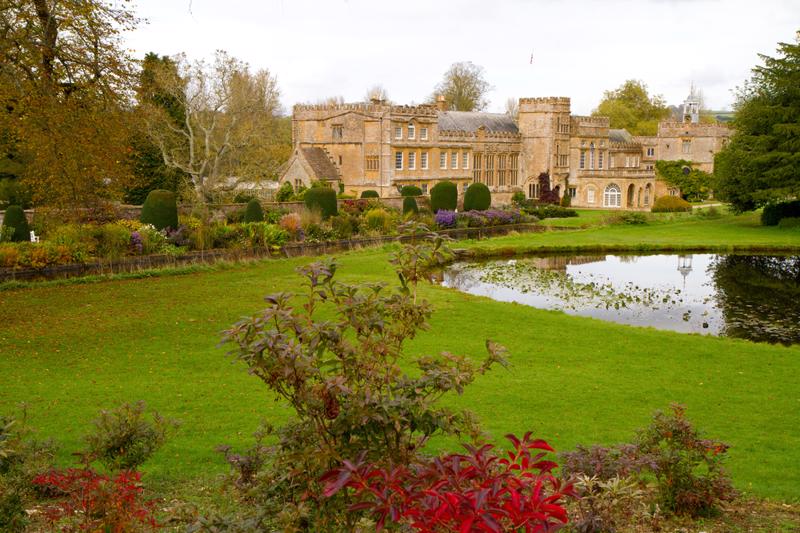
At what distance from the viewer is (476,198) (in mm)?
36312

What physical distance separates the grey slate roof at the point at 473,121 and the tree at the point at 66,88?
38864 mm

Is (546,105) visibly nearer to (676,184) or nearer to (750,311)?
(676,184)

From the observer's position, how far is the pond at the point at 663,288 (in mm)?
16406

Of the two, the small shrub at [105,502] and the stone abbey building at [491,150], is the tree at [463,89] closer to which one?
the stone abbey building at [491,150]

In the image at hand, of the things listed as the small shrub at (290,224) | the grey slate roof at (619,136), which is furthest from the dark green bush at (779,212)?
the grey slate roof at (619,136)

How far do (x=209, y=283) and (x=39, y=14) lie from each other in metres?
7.57

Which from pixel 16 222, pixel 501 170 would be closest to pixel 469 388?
pixel 16 222

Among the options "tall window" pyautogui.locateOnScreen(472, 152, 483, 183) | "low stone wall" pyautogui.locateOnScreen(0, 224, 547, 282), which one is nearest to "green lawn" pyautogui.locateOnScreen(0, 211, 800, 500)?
"low stone wall" pyautogui.locateOnScreen(0, 224, 547, 282)

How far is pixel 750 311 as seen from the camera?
17547 millimetres

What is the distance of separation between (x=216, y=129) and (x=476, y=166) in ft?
62.4

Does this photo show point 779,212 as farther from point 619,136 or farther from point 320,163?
point 619,136

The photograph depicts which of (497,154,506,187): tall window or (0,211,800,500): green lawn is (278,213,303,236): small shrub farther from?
(497,154,506,187): tall window

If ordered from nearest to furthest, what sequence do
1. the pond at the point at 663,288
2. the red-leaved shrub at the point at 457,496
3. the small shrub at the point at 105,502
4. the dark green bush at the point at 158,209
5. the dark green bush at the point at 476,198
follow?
1. the red-leaved shrub at the point at 457,496
2. the small shrub at the point at 105,502
3. the pond at the point at 663,288
4. the dark green bush at the point at 158,209
5. the dark green bush at the point at 476,198

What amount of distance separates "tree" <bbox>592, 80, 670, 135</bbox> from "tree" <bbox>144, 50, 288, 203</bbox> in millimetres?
45589
